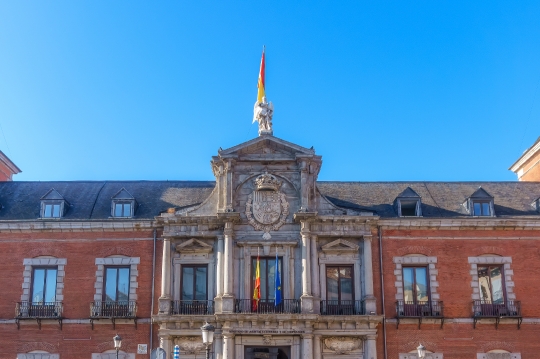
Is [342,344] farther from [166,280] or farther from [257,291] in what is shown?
[166,280]

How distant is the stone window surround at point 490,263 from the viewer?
30766mm

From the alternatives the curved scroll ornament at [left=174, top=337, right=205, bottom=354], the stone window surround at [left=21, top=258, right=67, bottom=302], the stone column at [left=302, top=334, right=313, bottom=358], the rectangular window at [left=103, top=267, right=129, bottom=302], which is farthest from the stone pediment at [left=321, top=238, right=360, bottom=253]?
the stone window surround at [left=21, top=258, right=67, bottom=302]

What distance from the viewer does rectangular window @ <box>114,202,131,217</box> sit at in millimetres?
32500

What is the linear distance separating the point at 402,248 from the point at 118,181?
48.4ft

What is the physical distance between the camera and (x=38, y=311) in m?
30.4

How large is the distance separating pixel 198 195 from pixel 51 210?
274 inches

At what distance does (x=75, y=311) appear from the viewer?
30.4 meters

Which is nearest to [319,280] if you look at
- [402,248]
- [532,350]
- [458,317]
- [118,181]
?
[402,248]

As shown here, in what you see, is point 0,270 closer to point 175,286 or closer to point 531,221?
point 175,286

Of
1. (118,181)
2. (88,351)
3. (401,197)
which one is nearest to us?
(88,351)

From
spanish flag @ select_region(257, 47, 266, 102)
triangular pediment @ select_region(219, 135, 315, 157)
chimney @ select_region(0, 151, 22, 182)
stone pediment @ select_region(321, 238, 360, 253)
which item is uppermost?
spanish flag @ select_region(257, 47, 266, 102)

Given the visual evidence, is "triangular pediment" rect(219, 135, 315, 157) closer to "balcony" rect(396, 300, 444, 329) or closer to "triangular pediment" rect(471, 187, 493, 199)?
"balcony" rect(396, 300, 444, 329)

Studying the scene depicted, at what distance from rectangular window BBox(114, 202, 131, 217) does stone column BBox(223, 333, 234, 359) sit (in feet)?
25.3

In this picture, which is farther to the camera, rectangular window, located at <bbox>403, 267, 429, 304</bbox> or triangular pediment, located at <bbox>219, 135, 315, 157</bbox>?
triangular pediment, located at <bbox>219, 135, 315, 157</bbox>
